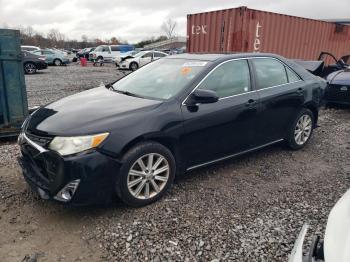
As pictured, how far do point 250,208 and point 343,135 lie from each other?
12.0 feet

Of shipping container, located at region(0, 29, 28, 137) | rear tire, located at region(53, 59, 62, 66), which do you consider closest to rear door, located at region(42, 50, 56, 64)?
rear tire, located at region(53, 59, 62, 66)

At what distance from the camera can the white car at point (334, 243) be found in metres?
1.40

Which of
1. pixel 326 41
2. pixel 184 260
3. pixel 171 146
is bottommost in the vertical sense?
pixel 184 260

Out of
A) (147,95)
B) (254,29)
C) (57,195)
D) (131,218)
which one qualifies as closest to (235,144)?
(147,95)

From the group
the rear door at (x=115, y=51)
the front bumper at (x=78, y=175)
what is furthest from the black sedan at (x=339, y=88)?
the rear door at (x=115, y=51)

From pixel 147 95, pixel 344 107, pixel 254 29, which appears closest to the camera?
pixel 147 95

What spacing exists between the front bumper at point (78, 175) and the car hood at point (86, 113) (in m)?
0.23

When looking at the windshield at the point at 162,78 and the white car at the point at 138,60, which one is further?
the white car at the point at 138,60

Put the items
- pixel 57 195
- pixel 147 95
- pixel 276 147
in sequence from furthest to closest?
pixel 276 147 < pixel 147 95 < pixel 57 195

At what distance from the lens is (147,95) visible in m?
3.65

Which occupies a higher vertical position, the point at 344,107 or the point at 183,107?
the point at 183,107

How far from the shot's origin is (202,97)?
341cm

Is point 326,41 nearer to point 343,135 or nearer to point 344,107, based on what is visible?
point 344,107

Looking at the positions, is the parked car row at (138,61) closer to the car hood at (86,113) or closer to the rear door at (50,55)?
the rear door at (50,55)
